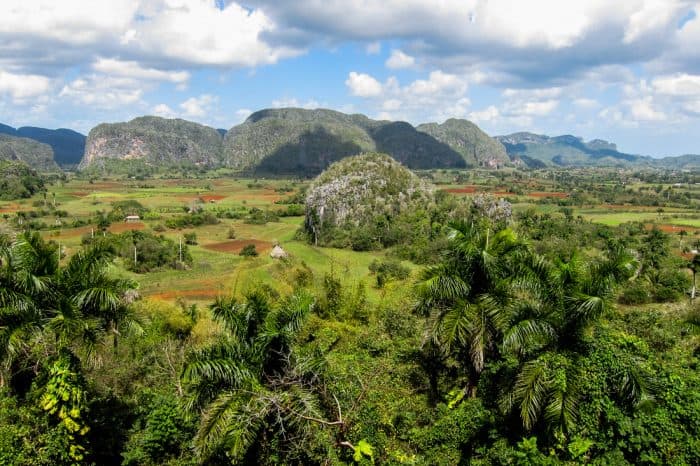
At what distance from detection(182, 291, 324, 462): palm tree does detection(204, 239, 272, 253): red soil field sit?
48.1 m

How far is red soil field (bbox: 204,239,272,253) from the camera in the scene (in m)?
58.7

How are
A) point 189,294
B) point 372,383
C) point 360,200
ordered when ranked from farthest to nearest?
point 360,200 < point 189,294 < point 372,383

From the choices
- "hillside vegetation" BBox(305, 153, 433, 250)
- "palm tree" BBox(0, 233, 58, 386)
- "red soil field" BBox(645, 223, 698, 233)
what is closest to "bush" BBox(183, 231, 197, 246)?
→ "hillside vegetation" BBox(305, 153, 433, 250)

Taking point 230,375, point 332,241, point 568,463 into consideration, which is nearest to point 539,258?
point 568,463

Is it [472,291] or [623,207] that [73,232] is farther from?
[623,207]

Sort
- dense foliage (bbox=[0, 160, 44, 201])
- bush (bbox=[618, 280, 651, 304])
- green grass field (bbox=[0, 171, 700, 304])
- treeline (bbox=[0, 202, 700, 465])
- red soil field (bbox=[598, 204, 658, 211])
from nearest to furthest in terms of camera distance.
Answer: treeline (bbox=[0, 202, 700, 465])
green grass field (bbox=[0, 171, 700, 304])
bush (bbox=[618, 280, 651, 304])
red soil field (bbox=[598, 204, 658, 211])
dense foliage (bbox=[0, 160, 44, 201])

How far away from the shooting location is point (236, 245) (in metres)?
60.9

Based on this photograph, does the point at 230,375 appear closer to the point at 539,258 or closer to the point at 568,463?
the point at 568,463

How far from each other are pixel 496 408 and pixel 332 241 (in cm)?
5282

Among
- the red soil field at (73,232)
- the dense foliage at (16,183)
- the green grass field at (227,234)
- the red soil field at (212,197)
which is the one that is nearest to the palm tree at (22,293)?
the green grass field at (227,234)

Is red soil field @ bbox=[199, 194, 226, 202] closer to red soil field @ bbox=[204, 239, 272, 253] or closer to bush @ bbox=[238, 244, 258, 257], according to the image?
red soil field @ bbox=[204, 239, 272, 253]

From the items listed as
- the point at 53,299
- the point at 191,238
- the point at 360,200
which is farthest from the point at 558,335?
the point at 360,200

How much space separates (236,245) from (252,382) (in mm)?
52884

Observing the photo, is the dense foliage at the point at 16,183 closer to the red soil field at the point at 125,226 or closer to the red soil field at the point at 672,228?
the red soil field at the point at 125,226
